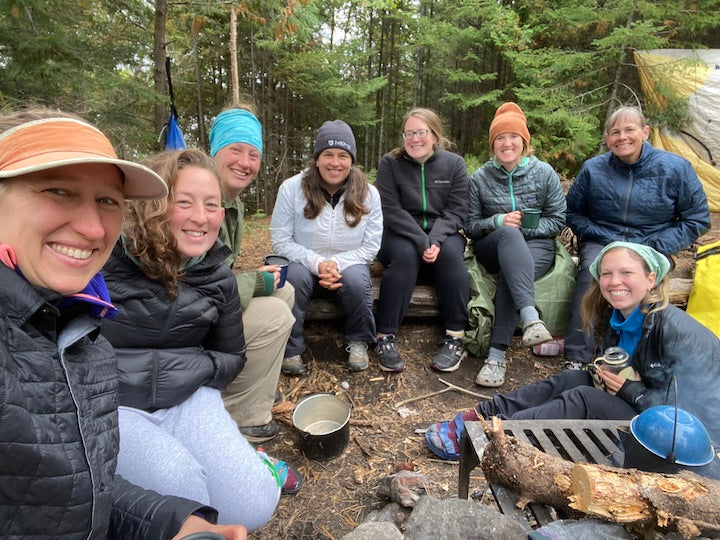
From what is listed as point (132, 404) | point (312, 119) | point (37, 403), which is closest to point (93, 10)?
point (312, 119)

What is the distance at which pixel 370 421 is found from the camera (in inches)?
117

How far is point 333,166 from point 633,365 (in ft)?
7.89

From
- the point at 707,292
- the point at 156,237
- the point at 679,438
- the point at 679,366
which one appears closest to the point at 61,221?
the point at 156,237

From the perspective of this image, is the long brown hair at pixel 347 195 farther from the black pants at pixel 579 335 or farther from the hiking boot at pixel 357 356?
the black pants at pixel 579 335

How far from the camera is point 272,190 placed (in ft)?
38.1

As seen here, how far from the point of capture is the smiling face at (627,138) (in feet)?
11.4

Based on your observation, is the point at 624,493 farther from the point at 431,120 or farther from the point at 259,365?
the point at 431,120

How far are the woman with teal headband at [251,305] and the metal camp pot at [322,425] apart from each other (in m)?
0.25

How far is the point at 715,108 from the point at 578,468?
7.63 metres

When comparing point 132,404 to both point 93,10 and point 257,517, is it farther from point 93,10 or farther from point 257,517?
point 93,10

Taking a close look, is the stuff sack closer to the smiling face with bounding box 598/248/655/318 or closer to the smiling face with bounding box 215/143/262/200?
the smiling face with bounding box 598/248/655/318

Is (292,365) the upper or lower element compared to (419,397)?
upper

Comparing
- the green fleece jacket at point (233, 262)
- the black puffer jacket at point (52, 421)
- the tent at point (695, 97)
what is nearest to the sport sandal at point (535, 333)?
the green fleece jacket at point (233, 262)

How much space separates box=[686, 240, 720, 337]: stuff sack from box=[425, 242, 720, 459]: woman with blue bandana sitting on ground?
4.58ft
